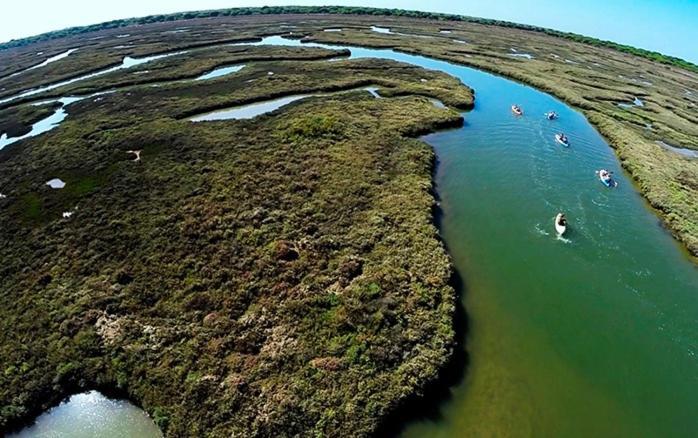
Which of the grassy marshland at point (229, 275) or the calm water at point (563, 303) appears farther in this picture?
the grassy marshland at point (229, 275)

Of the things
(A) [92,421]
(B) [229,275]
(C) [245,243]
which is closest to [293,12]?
(C) [245,243]

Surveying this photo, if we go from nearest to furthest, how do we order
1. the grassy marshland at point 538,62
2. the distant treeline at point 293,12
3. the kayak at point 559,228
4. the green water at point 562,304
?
the green water at point 562,304, the kayak at point 559,228, the grassy marshland at point 538,62, the distant treeline at point 293,12

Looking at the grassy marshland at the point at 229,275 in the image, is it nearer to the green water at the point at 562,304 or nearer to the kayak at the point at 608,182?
the green water at the point at 562,304

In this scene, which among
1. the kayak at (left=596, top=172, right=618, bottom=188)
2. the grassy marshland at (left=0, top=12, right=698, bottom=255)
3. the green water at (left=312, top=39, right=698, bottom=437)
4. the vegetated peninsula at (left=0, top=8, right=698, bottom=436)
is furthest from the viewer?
the grassy marshland at (left=0, top=12, right=698, bottom=255)

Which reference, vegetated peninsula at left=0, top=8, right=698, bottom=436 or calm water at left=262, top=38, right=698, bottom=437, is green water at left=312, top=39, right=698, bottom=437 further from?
vegetated peninsula at left=0, top=8, right=698, bottom=436

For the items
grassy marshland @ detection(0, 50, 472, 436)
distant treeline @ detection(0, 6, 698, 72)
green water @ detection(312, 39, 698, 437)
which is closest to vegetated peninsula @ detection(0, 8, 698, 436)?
grassy marshland @ detection(0, 50, 472, 436)

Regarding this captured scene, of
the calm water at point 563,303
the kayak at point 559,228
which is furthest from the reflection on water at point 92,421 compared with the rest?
the kayak at point 559,228
